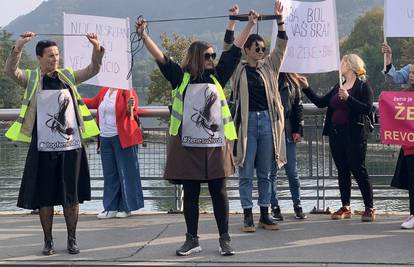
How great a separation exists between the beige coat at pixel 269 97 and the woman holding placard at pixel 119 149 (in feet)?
5.40

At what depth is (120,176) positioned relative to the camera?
8852 millimetres

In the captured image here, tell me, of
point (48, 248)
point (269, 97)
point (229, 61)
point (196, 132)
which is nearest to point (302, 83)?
point (269, 97)

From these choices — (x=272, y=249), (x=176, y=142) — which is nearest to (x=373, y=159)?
(x=272, y=249)

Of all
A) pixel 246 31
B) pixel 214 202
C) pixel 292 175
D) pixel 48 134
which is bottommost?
pixel 214 202

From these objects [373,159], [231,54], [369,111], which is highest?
[231,54]

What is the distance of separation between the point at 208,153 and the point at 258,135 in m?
1.04

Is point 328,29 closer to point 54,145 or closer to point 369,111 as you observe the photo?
point 369,111

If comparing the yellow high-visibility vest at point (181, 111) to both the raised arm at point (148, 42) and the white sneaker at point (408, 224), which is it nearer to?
the raised arm at point (148, 42)

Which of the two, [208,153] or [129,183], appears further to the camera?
[129,183]

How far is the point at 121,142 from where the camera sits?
870 cm

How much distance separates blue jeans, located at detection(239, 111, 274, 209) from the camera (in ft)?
24.7

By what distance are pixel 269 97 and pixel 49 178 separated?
234 cm

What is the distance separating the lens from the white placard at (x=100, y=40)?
8352mm

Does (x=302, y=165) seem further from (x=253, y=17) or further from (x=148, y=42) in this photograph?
(x=148, y=42)
